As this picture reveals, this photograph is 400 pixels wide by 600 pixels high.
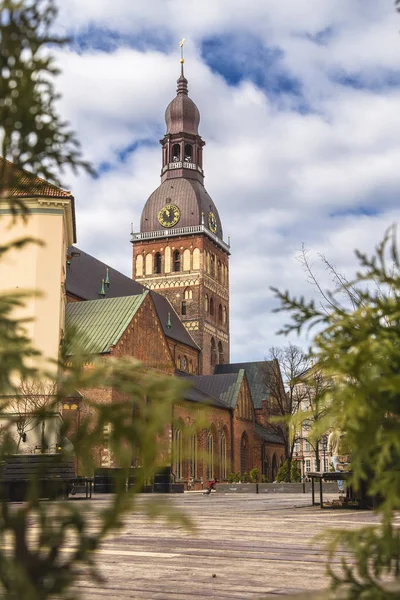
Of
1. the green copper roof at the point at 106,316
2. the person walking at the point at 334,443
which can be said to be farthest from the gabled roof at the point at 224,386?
the person walking at the point at 334,443

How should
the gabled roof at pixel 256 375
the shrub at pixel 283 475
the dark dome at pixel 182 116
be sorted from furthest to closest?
the dark dome at pixel 182 116
the gabled roof at pixel 256 375
the shrub at pixel 283 475

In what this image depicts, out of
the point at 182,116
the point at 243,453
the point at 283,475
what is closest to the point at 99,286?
the point at 243,453

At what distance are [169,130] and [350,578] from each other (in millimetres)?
75119

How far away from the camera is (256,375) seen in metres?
70.3

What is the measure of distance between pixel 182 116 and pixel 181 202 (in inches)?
398

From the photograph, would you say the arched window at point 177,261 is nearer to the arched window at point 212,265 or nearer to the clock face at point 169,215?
the clock face at point 169,215

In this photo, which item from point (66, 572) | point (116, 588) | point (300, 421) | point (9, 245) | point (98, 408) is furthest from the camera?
point (116, 588)

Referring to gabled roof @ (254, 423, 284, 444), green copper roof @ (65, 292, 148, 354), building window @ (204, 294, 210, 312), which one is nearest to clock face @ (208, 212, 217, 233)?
building window @ (204, 294, 210, 312)

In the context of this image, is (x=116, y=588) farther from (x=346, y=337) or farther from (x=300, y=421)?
(x=346, y=337)

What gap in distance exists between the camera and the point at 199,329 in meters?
67.4

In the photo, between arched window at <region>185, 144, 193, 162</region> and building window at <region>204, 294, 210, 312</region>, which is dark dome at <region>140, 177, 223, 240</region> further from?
building window at <region>204, 294, 210, 312</region>

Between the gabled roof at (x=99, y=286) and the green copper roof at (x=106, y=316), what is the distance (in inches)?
213

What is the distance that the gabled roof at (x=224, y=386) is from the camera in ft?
183

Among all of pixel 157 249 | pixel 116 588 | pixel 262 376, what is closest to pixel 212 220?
pixel 157 249
